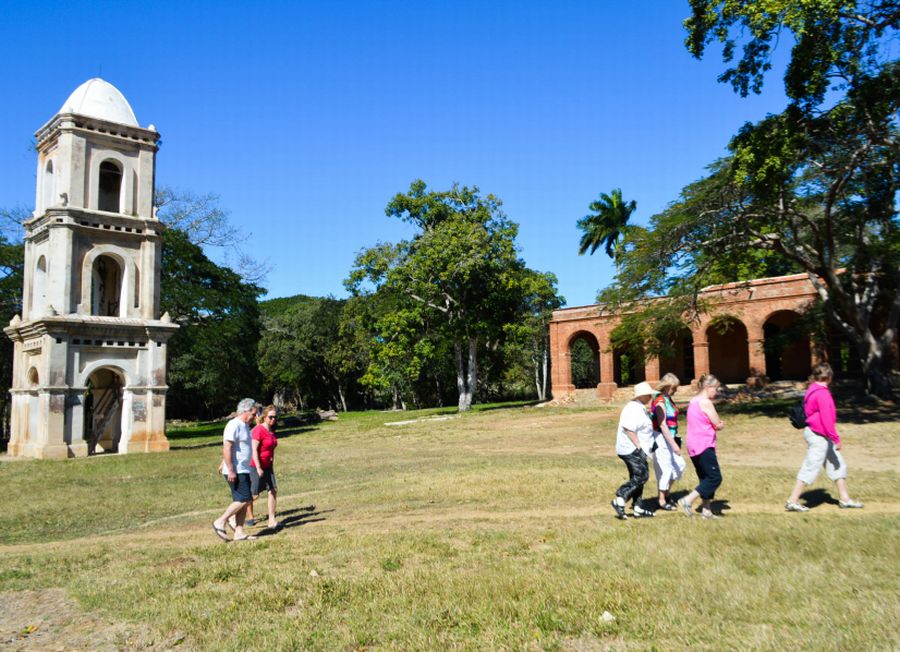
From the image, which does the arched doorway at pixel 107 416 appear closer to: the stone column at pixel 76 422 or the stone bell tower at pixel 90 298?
the stone bell tower at pixel 90 298

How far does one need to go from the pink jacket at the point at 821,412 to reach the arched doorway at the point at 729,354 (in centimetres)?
2901

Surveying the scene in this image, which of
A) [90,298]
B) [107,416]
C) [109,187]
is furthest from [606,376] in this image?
[109,187]

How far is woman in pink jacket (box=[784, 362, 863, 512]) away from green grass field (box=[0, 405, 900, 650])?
28 cm

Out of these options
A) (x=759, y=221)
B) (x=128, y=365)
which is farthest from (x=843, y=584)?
(x=128, y=365)

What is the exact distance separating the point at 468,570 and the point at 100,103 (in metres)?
23.9

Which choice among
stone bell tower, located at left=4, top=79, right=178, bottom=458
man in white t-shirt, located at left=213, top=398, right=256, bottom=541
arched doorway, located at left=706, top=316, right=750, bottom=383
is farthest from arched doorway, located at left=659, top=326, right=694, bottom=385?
man in white t-shirt, located at left=213, top=398, right=256, bottom=541

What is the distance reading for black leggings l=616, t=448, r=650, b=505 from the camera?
827cm

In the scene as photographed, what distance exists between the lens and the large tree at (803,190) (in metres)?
17.4

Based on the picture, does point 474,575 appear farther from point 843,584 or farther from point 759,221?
point 759,221

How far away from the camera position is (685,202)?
22.6 m

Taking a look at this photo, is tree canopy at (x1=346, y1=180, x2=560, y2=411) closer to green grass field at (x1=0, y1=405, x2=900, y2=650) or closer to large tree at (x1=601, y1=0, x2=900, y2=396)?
large tree at (x1=601, y1=0, x2=900, y2=396)

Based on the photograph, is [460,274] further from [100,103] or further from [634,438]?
[634,438]

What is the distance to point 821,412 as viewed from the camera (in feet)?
27.7

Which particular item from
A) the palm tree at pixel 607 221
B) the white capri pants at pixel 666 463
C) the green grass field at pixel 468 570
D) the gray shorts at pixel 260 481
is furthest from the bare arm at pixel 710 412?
the palm tree at pixel 607 221
